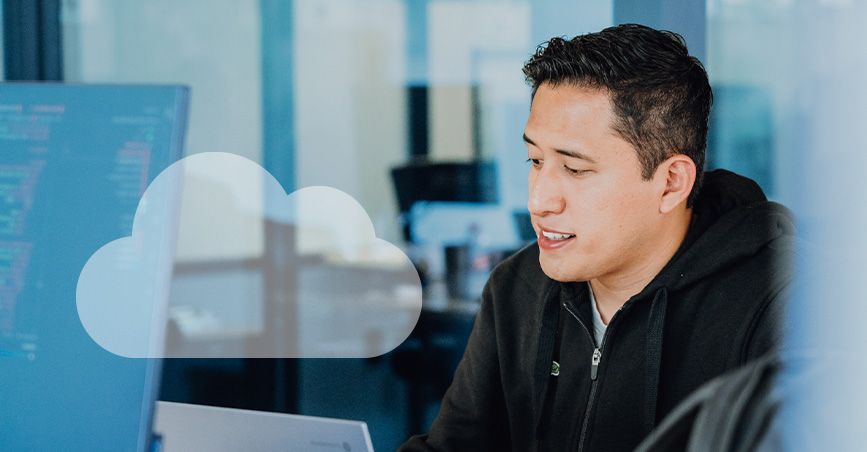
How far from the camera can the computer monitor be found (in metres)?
1.13

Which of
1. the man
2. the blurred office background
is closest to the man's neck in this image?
the man

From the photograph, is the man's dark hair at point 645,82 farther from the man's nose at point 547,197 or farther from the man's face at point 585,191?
the man's nose at point 547,197

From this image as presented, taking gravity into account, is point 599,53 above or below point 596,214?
above

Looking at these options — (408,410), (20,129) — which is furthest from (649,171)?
(408,410)

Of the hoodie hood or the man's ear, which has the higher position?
the man's ear

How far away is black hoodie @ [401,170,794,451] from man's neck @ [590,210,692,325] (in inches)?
1.2

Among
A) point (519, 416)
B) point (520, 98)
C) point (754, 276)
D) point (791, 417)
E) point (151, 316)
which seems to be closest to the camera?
point (791, 417)

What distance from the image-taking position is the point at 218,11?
143 inches

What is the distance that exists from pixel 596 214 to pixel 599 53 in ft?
0.84

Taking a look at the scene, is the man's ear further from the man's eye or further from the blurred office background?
the blurred office background

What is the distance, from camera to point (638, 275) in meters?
1.58

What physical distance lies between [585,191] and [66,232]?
2.48 ft

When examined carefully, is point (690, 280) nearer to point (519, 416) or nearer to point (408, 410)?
point (519, 416)

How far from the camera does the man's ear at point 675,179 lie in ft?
5.08
